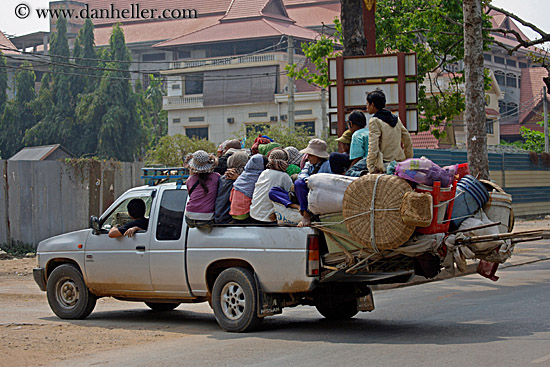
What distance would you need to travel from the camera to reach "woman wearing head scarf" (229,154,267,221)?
9.54m

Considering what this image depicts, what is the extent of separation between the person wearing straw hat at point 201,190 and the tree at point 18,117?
5485 centimetres

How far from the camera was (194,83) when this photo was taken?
205 ft

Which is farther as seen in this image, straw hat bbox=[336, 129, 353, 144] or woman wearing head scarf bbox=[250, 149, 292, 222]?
straw hat bbox=[336, 129, 353, 144]

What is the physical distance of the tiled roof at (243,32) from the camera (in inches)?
2485

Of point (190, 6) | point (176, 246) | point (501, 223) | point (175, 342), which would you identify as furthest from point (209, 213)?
point (190, 6)

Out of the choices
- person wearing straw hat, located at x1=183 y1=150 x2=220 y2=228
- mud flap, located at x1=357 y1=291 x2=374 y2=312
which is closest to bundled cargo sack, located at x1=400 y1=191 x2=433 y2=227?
mud flap, located at x1=357 y1=291 x2=374 y2=312

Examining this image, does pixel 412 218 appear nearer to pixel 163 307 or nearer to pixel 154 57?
pixel 163 307

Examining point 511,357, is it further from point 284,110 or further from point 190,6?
point 190,6

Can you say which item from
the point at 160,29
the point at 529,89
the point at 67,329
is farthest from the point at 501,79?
the point at 67,329

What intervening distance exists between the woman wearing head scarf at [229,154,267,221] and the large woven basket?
4.94 feet

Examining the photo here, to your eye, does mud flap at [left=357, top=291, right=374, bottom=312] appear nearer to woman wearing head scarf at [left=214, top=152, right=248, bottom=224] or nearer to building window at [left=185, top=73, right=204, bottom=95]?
woman wearing head scarf at [left=214, top=152, right=248, bottom=224]

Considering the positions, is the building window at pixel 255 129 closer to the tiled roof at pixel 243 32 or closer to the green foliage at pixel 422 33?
the tiled roof at pixel 243 32

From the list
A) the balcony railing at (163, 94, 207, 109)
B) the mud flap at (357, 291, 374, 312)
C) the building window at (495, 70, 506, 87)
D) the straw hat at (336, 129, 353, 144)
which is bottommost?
the mud flap at (357, 291, 374, 312)

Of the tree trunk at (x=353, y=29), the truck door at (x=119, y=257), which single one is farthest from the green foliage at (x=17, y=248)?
the tree trunk at (x=353, y=29)
